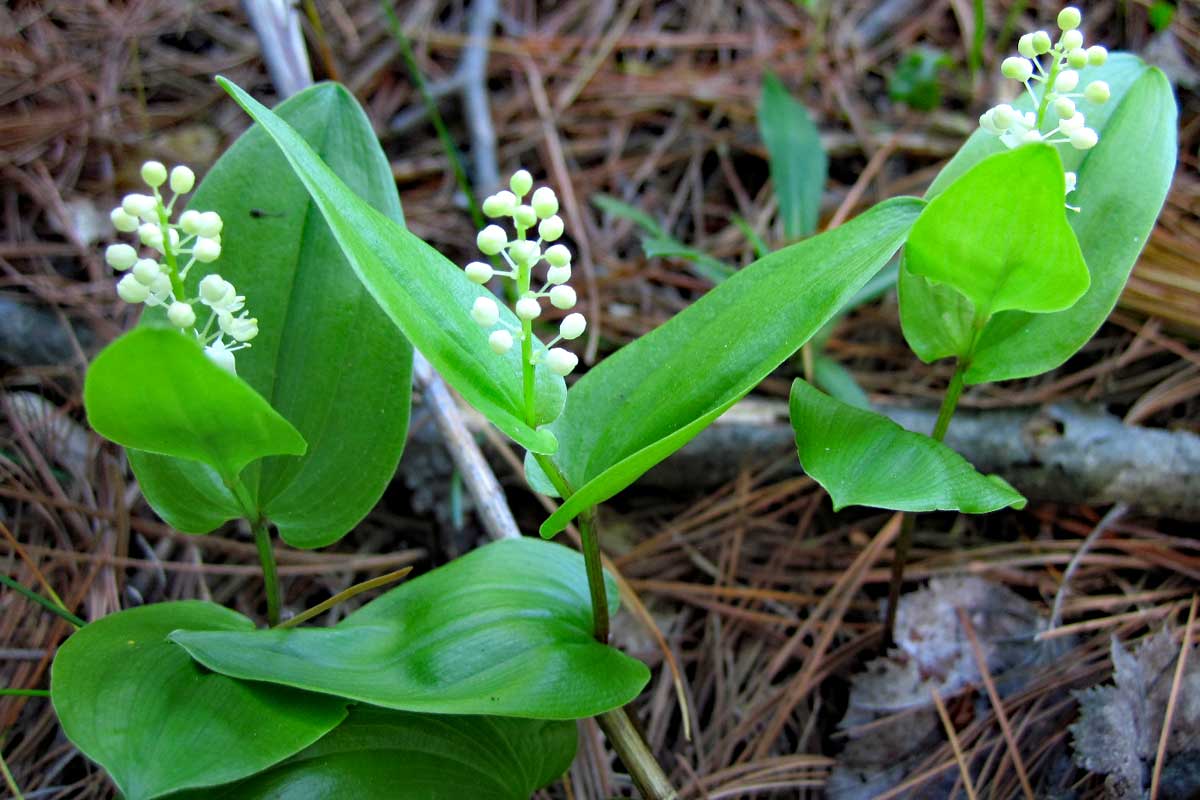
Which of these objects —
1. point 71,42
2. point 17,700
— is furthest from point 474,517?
point 71,42

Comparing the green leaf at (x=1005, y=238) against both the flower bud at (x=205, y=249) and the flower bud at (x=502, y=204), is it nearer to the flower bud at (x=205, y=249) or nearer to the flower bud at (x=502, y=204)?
the flower bud at (x=502, y=204)

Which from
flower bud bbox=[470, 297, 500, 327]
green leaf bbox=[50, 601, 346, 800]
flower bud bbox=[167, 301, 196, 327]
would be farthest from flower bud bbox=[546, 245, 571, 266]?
green leaf bbox=[50, 601, 346, 800]

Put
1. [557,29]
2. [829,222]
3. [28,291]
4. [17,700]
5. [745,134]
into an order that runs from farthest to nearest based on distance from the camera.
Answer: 1. [557,29]
2. [745,134]
3. [829,222]
4. [28,291]
5. [17,700]

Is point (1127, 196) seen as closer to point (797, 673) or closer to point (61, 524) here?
point (797, 673)

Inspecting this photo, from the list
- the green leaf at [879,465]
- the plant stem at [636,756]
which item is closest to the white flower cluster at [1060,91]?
the green leaf at [879,465]

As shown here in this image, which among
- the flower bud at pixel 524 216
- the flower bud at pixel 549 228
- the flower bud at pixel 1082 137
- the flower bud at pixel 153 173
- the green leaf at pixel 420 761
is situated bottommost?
the green leaf at pixel 420 761

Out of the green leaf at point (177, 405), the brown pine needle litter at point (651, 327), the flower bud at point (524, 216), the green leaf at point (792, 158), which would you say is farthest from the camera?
the green leaf at point (792, 158)
